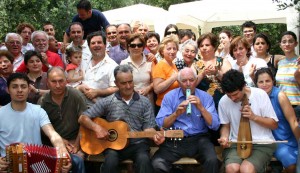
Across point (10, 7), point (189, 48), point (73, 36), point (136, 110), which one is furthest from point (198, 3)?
point (136, 110)

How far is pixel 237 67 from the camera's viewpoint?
7258 millimetres

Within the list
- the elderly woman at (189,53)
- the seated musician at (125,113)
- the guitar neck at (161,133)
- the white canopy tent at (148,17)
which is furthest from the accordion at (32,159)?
the white canopy tent at (148,17)

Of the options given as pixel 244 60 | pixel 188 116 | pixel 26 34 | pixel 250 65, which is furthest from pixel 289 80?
pixel 26 34

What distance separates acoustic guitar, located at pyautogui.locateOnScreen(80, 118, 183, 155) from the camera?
6.27 metres

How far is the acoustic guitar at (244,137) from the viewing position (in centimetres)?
600

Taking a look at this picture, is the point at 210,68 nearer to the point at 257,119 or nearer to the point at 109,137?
the point at 257,119

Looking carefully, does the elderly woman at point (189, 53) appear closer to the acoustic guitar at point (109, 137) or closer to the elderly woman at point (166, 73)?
the elderly woman at point (166, 73)

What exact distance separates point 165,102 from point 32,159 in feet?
5.93

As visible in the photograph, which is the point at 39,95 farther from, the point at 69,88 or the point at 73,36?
the point at 73,36

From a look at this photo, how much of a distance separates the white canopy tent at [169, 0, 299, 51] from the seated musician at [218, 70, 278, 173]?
6.47m

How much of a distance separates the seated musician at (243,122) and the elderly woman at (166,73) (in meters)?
0.93

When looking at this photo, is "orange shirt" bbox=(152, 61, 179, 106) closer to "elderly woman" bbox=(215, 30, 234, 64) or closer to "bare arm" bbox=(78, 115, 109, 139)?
"bare arm" bbox=(78, 115, 109, 139)

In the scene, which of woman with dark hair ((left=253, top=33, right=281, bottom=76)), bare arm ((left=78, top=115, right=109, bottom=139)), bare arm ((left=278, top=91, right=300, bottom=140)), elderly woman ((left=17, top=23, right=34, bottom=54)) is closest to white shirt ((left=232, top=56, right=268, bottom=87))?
woman with dark hair ((left=253, top=33, right=281, bottom=76))

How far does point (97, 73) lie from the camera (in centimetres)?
727
